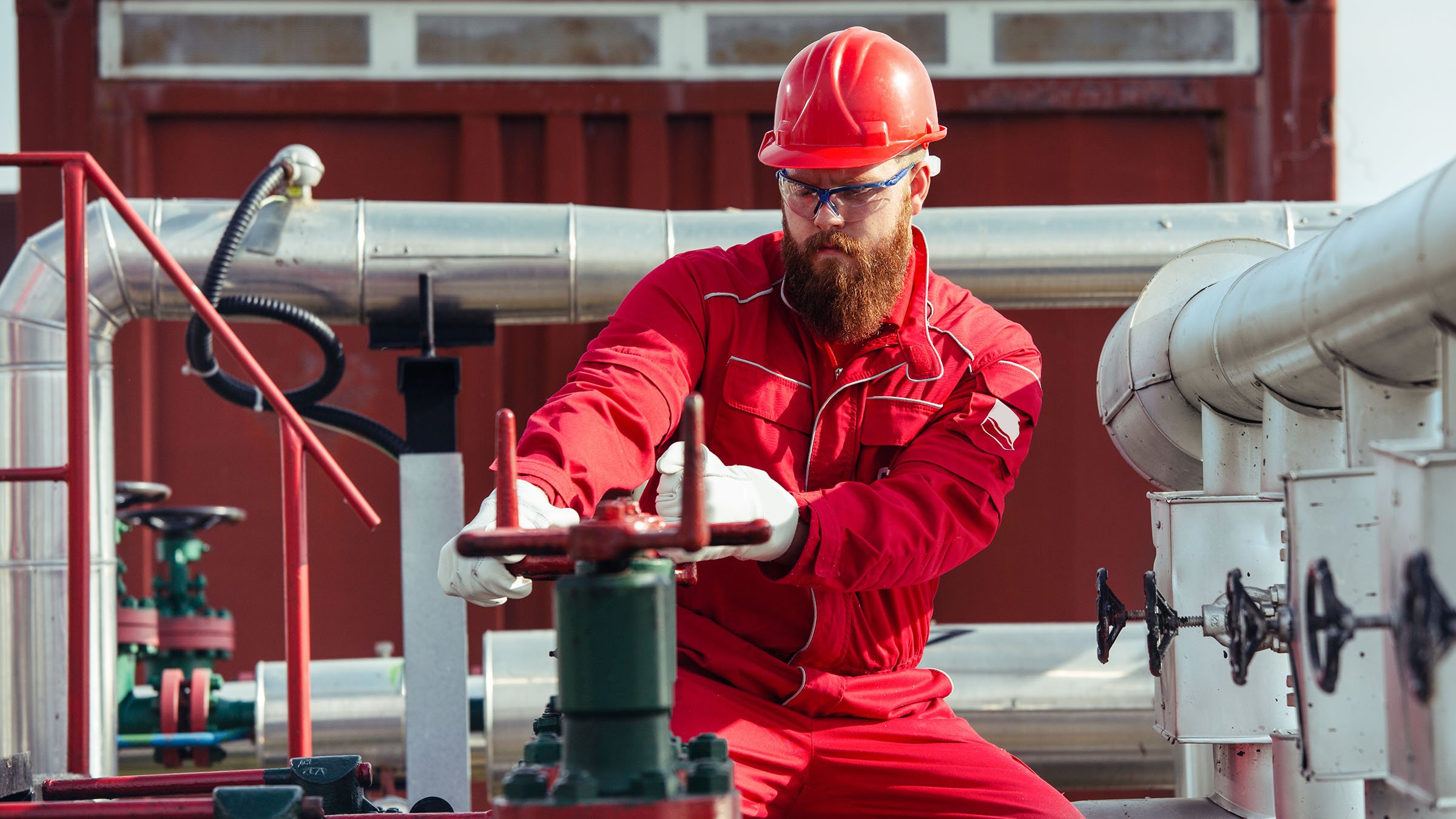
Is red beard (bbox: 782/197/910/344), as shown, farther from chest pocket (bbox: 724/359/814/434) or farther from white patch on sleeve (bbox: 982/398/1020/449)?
white patch on sleeve (bbox: 982/398/1020/449)

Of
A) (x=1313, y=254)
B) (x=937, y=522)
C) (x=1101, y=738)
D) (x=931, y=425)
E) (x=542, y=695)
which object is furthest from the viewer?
(x=1101, y=738)

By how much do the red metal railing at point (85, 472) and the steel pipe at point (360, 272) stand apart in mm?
474

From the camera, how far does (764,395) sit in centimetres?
229

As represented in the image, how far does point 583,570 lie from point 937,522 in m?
0.90

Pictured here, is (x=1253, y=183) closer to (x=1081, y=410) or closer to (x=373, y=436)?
(x=1081, y=410)

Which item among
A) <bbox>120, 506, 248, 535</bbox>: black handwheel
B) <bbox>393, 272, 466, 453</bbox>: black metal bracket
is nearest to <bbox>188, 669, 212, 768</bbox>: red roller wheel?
<bbox>120, 506, 248, 535</bbox>: black handwheel

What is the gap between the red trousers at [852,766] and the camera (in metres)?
2.09

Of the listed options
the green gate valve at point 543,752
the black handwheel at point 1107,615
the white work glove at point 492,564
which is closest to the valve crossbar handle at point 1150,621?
the black handwheel at point 1107,615

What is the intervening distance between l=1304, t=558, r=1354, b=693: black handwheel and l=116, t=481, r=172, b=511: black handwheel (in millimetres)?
3132

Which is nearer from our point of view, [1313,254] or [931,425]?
[1313,254]

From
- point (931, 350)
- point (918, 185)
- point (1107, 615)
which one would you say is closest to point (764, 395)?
point (931, 350)

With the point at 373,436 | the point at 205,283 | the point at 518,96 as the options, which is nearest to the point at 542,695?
the point at 373,436

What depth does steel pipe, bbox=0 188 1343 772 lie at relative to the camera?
316cm

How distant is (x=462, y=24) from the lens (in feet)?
15.9
